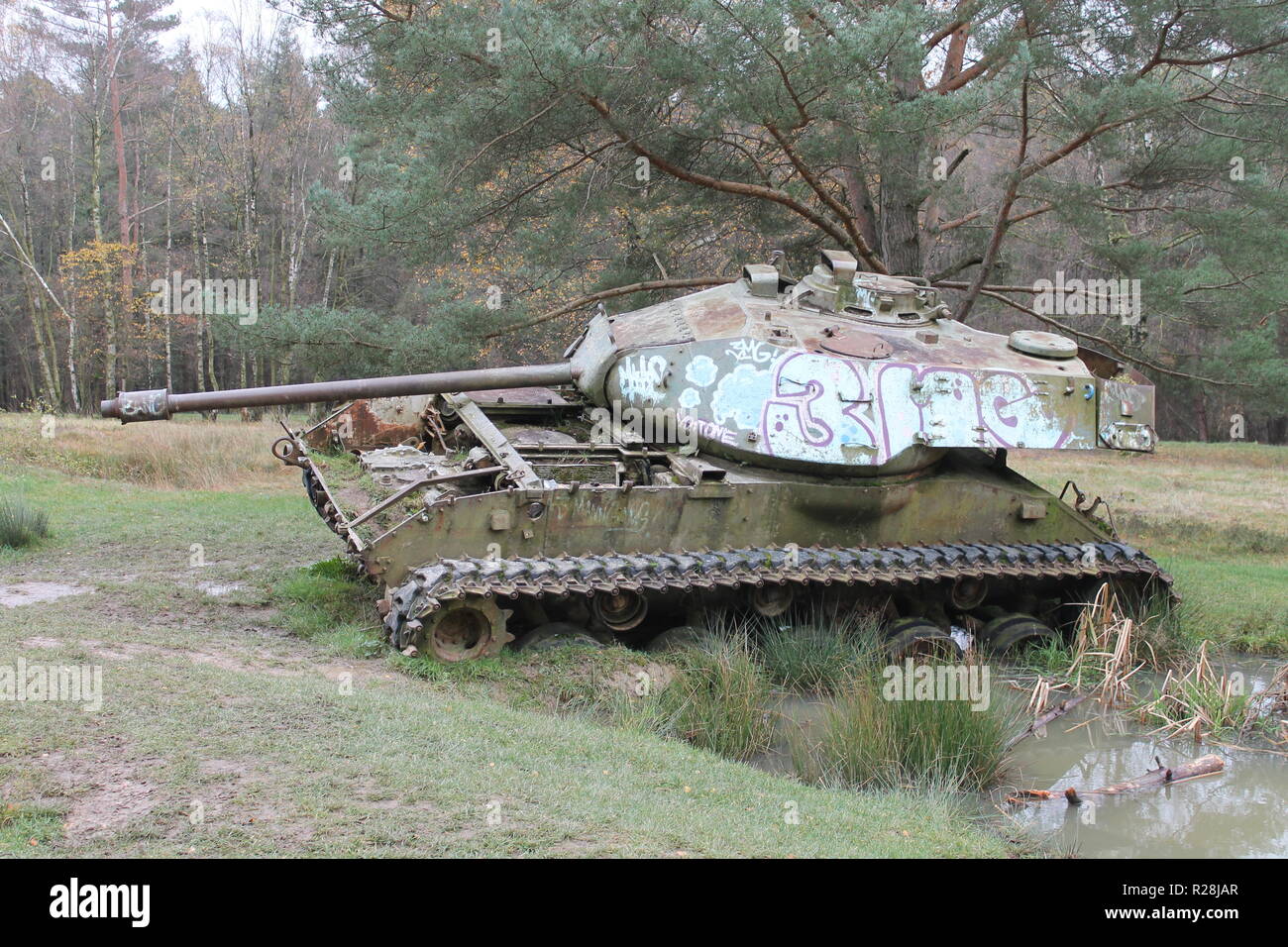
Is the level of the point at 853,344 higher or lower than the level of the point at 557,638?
higher

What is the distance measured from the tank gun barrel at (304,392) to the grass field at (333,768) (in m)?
1.53

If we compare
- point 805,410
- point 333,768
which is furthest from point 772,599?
point 333,768

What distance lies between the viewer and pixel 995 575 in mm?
8438

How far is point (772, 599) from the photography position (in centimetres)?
826

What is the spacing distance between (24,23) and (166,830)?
27428 mm

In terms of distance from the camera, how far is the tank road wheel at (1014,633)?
356 inches

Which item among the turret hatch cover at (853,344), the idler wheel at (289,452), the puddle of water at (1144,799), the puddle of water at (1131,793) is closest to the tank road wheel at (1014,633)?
the puddle of water at (1131,793)

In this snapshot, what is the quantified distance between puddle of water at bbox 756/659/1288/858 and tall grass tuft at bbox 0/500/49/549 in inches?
296

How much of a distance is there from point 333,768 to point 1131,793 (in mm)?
4482

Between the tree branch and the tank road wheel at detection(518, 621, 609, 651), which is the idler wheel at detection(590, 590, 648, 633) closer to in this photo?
the tank road wheel at detection(518, 621, 609, 651)

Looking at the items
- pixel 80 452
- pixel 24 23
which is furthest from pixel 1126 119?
pixel 24 23

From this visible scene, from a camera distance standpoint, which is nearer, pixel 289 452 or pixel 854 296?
pixel 289 452

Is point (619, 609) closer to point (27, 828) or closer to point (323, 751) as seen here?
point (323, 751)

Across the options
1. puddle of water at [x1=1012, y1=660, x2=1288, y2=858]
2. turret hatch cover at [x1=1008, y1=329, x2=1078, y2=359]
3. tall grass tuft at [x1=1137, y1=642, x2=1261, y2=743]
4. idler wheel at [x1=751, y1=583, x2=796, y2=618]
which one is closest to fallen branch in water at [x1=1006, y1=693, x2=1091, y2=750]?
puddle of water at [x1=1012, y1=660, x2=1288, y2=858]
